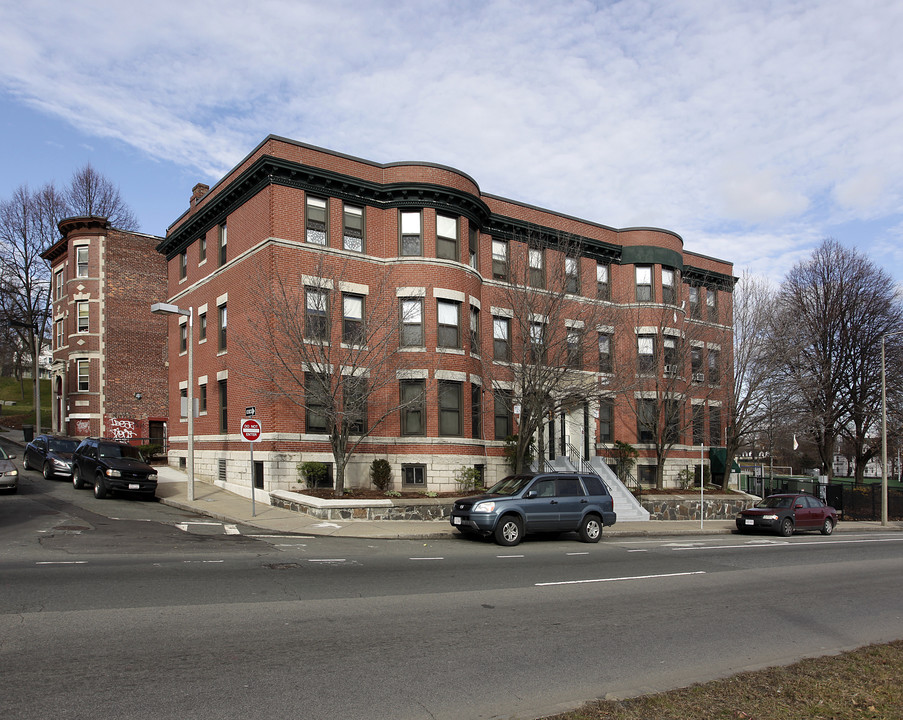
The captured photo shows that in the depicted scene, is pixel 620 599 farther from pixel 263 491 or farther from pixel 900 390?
pixel 900 390

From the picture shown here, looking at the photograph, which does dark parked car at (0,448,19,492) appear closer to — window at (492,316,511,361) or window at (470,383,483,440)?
window at (470,383,483,440)

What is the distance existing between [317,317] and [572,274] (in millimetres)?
9971

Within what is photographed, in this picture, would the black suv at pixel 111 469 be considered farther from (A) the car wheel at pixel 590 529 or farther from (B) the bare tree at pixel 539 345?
(A) the car wheel at pixel 590 529

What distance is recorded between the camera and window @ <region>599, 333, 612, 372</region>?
2773 centimetres

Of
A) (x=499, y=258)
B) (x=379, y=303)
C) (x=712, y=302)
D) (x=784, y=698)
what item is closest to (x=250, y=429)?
(x=379, y=303)

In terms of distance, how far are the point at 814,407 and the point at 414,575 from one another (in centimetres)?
3574

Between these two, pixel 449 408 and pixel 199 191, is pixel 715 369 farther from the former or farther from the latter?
pixel 199 191

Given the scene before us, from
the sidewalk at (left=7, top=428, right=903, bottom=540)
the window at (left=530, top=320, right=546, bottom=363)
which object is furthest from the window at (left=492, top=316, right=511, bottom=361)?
the sidewalk at (left=7, top=428, right=903, bottom=540)

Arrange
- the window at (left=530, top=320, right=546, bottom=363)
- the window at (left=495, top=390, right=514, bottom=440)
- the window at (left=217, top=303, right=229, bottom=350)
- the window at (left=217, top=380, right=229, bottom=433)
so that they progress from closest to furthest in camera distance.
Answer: the window at (left=530, top=320, right=546, bottom=363) < the window at (left=217, top=380, right=229, bottom=433) < the window at (left=217, top=303, right=229, bottom=350) < the window at (left=495, top=390, right=514, bottom=440)

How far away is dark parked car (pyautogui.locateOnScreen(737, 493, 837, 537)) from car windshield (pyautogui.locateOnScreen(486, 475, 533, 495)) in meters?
10.8

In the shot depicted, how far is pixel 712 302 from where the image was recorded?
35.5 metres

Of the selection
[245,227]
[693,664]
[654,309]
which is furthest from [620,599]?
[654,309]

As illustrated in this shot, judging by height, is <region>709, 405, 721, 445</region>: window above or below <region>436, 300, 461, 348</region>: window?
below

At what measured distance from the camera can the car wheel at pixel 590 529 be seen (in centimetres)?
1798
